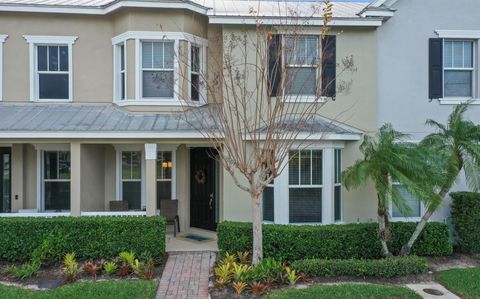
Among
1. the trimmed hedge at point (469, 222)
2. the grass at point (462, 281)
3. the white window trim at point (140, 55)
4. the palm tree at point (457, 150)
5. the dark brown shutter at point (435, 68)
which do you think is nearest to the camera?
the grass at point (462, 281)

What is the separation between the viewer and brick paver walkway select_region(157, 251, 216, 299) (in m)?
6.82

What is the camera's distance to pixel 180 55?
376 inches

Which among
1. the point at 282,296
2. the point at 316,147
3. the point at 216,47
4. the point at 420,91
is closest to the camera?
the point at 282,296

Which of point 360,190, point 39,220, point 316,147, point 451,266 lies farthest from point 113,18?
point 451,266

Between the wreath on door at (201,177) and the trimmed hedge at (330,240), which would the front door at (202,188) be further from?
the trimmed hedge at (330,240)

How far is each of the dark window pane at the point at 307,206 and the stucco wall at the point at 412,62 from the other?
9.53 feet

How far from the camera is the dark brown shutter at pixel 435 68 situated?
32.8ft

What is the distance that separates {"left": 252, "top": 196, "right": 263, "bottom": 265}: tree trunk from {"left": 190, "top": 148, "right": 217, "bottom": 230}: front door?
13.5 ft

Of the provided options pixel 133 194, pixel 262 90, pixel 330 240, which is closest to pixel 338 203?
pixel 330 240

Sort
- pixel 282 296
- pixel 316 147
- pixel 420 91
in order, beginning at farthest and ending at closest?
pixel 420 91
pixel 316 147
pixel 282 296

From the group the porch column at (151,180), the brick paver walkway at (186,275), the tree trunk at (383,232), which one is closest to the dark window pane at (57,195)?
the porch column at (151,180)

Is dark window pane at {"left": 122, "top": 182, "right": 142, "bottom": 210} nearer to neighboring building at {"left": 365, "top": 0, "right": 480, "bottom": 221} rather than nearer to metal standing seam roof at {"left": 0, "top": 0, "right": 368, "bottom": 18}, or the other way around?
metal standing seam roof at {"left": 0, "top": 0, "right": 368, "bottom": 18}

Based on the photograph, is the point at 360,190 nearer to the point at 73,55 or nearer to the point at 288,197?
the point at 288,197

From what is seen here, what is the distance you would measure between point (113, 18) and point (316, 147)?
714 cm
